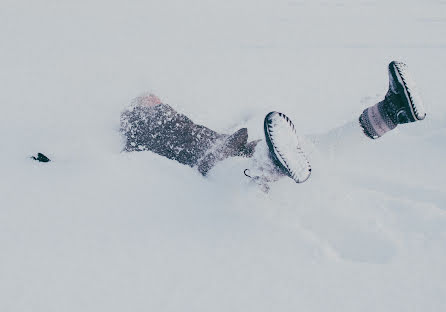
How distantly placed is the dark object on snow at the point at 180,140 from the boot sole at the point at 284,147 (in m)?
0.41

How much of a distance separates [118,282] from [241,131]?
35.9 inches

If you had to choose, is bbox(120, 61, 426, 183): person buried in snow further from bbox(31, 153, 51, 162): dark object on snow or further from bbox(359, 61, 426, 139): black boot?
bbox(31, 153, 51, 162): dark object on snow

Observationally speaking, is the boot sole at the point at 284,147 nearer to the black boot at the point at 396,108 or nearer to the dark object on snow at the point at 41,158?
the black boot at the point at 396,108

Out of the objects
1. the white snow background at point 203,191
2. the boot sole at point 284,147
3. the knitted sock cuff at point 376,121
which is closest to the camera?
the white snow background at point 203,191

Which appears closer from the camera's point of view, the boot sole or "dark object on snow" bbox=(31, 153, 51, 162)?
the boot sole

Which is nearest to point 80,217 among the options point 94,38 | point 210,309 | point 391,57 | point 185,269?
point 185,269

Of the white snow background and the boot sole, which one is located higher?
the boot sole

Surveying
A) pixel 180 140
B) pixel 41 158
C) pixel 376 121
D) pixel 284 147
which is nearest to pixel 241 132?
pixel 180 140

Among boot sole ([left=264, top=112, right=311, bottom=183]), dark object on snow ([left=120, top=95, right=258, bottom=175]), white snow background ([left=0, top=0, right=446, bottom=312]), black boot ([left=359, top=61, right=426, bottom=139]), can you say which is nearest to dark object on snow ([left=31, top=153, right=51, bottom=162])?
white snow background ([left=0, top=0, right=446, bottom=312])

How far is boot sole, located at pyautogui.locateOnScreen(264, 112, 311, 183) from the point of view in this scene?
1286 millimetres

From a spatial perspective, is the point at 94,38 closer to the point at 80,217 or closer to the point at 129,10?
the point at 129,10

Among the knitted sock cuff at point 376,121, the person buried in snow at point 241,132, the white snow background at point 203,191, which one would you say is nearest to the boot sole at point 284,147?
the person buried in snow at point 241,132

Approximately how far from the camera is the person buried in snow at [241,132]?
4.27 feet

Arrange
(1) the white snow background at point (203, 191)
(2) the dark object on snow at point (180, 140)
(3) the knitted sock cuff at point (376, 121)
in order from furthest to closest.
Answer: (2) the dark object on snow at point (180, 140) → (3) the knitted sock cuff at point (376, 121) → (1) the white snow background at point (203, 191)
